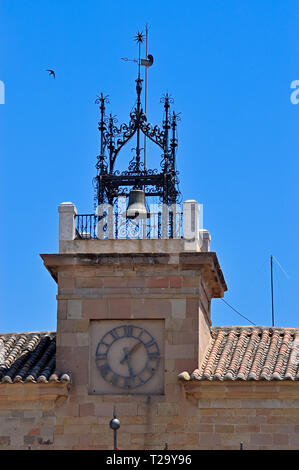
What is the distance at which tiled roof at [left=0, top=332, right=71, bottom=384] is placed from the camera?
36.5 m

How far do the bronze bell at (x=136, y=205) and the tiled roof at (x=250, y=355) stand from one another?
3262mm

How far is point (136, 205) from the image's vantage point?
37562mm

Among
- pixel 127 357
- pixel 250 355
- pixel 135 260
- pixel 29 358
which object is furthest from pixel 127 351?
pixel 250 355

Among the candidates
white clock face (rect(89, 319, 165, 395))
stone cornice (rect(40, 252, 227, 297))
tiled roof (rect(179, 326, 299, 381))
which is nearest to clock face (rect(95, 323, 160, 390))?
white clock face (rect(89, 319, 165, 395))

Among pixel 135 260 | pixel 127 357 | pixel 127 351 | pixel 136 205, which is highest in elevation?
pixel 136 205

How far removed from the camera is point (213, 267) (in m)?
37.3

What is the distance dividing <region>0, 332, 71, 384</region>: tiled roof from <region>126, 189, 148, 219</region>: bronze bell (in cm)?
336

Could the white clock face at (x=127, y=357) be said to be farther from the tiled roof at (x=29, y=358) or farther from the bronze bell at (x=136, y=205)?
the bronze bell at (x=136, y=205)

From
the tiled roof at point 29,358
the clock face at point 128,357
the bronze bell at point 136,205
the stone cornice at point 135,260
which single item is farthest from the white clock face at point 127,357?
the bronze bell at point 136,205

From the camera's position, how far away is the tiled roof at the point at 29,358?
36469 mm

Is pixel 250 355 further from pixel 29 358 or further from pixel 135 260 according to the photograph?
pixel 29 358

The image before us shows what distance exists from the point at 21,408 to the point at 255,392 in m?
4.75

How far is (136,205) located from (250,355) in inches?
154
